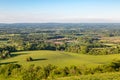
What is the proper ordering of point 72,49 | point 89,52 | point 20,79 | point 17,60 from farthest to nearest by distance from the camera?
1. point 72,49
2. point 89,52
3. point 17,60
4. point 20,79

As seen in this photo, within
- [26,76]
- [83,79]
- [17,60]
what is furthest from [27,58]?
[83,79]

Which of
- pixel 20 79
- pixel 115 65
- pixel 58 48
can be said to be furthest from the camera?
pixel 58 48

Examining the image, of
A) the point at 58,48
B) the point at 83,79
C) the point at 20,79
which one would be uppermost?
the point at 83,79

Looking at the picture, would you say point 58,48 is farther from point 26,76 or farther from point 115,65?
point 26,76

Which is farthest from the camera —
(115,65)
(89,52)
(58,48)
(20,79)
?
(58,48)

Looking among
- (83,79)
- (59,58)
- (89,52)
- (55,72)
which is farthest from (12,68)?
(89,52)

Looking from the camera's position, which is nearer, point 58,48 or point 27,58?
point 27,58

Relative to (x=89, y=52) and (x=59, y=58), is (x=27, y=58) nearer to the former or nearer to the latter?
(x=59, y=58)

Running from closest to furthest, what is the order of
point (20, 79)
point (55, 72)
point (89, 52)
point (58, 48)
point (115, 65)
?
point (20, 79) → point (55, 72) → point (115, 65) → point (89, 52) → point (58, 48)

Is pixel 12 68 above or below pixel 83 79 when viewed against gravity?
below
